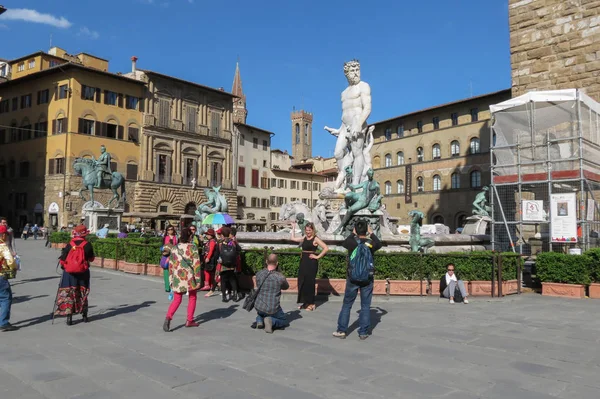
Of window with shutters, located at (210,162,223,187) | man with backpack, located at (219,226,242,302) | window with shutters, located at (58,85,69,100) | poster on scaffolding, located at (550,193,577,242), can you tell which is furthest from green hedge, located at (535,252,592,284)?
window with shutters, located at (210,162,223,187)

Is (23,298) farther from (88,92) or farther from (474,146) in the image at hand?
(474,146)

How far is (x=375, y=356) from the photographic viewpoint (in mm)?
5477

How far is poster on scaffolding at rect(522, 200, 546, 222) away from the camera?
1384 cm

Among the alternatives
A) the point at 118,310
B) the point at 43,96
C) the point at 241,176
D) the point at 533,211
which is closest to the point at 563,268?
the point at 533,211

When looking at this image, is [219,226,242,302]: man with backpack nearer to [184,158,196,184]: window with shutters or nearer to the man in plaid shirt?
the man in plaid shirt

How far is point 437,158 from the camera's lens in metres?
46.5

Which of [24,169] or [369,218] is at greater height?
[24,169]

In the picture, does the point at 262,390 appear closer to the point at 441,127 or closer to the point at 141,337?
the point at 141,337

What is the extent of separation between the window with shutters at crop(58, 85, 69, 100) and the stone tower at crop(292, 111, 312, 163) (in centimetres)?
7096

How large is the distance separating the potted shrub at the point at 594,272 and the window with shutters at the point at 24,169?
44441 millimetres

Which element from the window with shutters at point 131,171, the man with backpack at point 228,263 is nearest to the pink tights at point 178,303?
the man with backpack at point 228,263

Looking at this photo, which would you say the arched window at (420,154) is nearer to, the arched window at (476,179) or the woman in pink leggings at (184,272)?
the arched window at (476,179)

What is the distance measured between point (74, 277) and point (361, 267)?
4.18 meters

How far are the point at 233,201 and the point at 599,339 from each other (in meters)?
48.6
